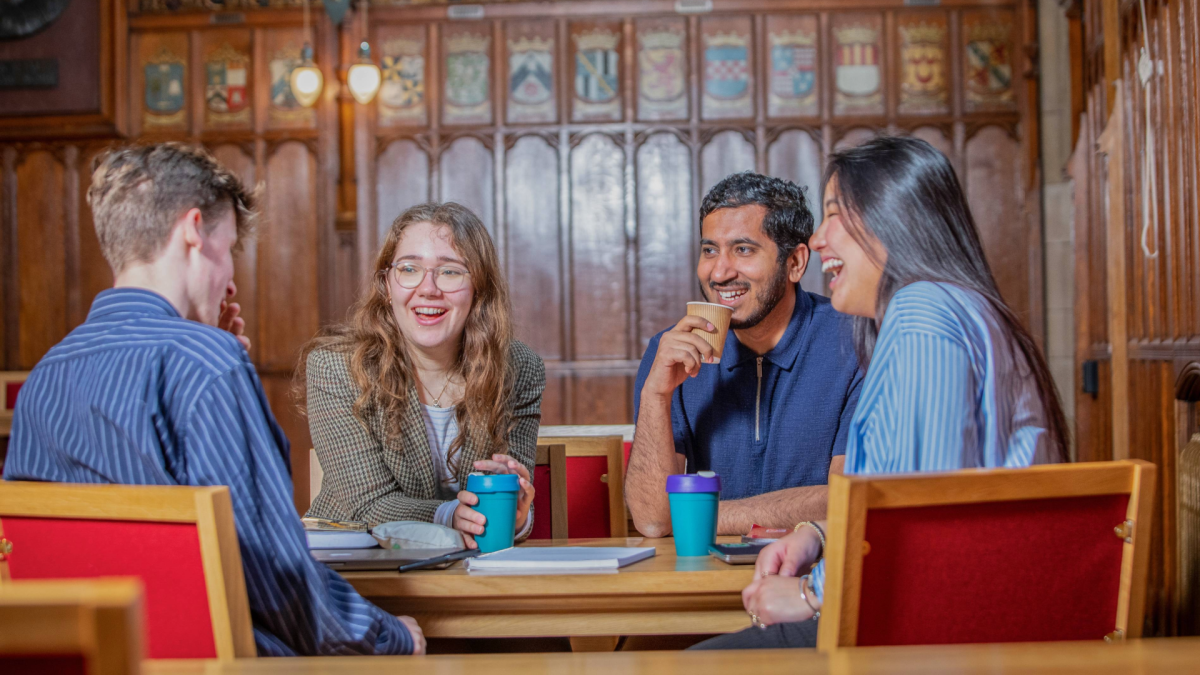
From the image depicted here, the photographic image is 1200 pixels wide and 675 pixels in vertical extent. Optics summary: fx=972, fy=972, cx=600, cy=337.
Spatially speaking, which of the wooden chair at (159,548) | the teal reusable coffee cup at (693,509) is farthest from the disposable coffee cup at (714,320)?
the wooden chair at (159,548)

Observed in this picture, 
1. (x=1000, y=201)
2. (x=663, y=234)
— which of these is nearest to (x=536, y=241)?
(x=663, y=234)

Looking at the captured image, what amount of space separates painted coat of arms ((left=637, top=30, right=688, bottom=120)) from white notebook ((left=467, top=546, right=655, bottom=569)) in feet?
18.9

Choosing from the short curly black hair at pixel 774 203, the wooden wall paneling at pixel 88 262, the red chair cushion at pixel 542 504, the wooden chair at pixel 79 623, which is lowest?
the red chair cushion at pixel 542 504

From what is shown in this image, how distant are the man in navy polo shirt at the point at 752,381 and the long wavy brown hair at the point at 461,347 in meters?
0.37

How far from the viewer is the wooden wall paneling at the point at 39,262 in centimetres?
762

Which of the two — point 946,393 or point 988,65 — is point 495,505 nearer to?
point 946,393

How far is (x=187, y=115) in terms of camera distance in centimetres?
754

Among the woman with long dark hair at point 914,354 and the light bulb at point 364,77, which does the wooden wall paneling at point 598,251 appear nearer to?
the light bulb at point 364,77

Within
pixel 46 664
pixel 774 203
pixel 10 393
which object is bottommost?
pixel 10 393

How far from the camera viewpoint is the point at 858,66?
7.15 m

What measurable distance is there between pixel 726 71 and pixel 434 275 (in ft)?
17.3

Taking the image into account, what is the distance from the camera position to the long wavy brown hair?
2.39m

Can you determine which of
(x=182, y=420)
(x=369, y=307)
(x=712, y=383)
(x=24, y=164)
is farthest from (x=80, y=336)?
(x=24, y=164)

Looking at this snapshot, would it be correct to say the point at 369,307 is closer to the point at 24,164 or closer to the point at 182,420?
the point at 182,420
